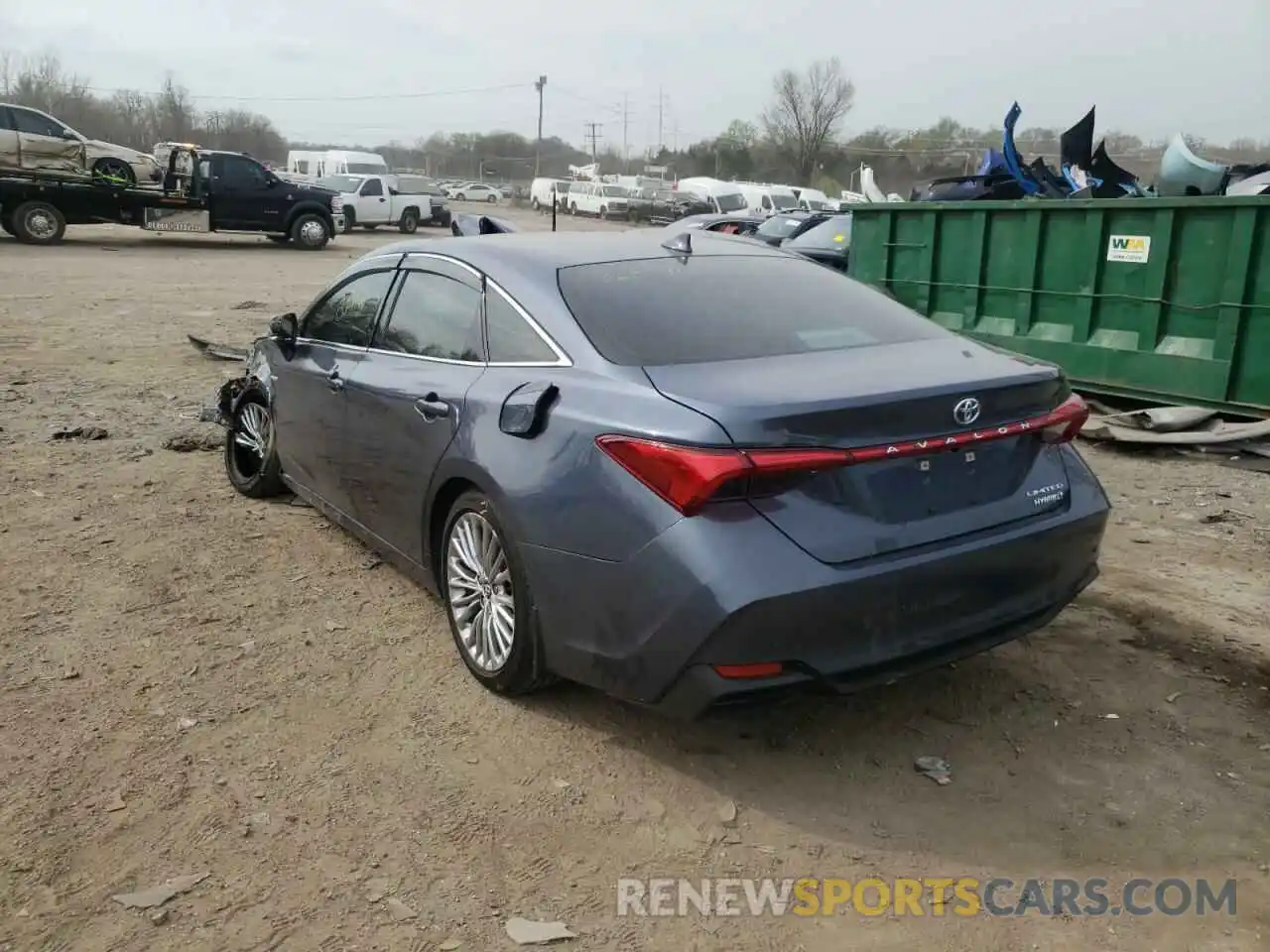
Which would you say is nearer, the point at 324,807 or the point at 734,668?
the point at 734,668

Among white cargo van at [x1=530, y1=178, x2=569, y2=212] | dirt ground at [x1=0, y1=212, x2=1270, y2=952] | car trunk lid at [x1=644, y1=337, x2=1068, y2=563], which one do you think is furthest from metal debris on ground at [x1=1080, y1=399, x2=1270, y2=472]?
white cargo van at [x1=530, y1=178, x2=569, y2=212]

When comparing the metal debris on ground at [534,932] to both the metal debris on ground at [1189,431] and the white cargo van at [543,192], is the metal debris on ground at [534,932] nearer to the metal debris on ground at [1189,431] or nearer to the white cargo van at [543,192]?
the metal debris on ground at [1189,431]

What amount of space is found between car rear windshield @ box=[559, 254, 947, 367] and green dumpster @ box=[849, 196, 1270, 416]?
4.26 m

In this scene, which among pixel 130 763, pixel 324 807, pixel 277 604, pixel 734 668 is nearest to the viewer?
pixel 734 668

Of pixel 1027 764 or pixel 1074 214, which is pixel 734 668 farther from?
pixel 1074 214

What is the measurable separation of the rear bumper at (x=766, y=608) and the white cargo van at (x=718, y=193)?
37.6 m

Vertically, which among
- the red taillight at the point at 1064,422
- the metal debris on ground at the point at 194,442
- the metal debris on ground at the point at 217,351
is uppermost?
the red taillight at the point at 1064,422

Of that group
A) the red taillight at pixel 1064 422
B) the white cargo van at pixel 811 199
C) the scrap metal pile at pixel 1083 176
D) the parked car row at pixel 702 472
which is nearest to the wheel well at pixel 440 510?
the parked car row at pixel 702 472

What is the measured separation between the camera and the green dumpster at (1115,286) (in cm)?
710

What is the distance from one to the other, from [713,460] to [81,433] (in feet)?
19.2

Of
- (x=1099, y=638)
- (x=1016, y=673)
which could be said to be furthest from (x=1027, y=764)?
(x=1099, y=638)

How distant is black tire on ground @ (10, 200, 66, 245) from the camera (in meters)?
22.2

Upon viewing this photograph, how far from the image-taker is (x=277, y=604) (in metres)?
4.45

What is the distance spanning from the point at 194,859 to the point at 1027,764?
2371mm
